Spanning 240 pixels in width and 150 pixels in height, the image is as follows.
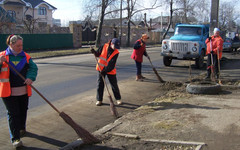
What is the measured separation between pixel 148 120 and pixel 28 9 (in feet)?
161

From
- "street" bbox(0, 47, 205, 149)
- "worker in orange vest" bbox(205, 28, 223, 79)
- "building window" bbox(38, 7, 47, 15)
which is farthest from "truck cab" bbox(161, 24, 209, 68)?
"building window" bbox(38, 7, 47, 15)

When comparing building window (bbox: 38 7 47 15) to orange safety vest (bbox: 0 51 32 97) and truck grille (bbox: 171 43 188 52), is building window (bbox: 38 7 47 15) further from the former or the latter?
orange safety vest (bbox: 0 51 32 97)

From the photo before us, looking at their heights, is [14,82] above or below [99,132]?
above

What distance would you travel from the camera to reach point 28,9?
4903 centimetres

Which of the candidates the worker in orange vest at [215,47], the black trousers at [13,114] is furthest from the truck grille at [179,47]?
the black trousers at [13,114]

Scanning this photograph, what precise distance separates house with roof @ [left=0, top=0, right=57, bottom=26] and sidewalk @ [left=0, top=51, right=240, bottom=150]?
3868 centimetres

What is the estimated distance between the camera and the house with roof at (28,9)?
4462cm

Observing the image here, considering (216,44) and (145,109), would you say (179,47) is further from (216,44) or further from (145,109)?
(145,109)

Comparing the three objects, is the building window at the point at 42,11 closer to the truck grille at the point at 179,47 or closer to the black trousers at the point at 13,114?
the truck grille at the point at 179,47

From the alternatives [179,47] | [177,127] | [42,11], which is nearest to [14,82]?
[177,127]

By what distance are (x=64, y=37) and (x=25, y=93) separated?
2507cm

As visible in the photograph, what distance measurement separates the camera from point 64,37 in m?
28.4

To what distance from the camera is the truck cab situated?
42.4ft

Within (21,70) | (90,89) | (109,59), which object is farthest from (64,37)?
(21,70)
